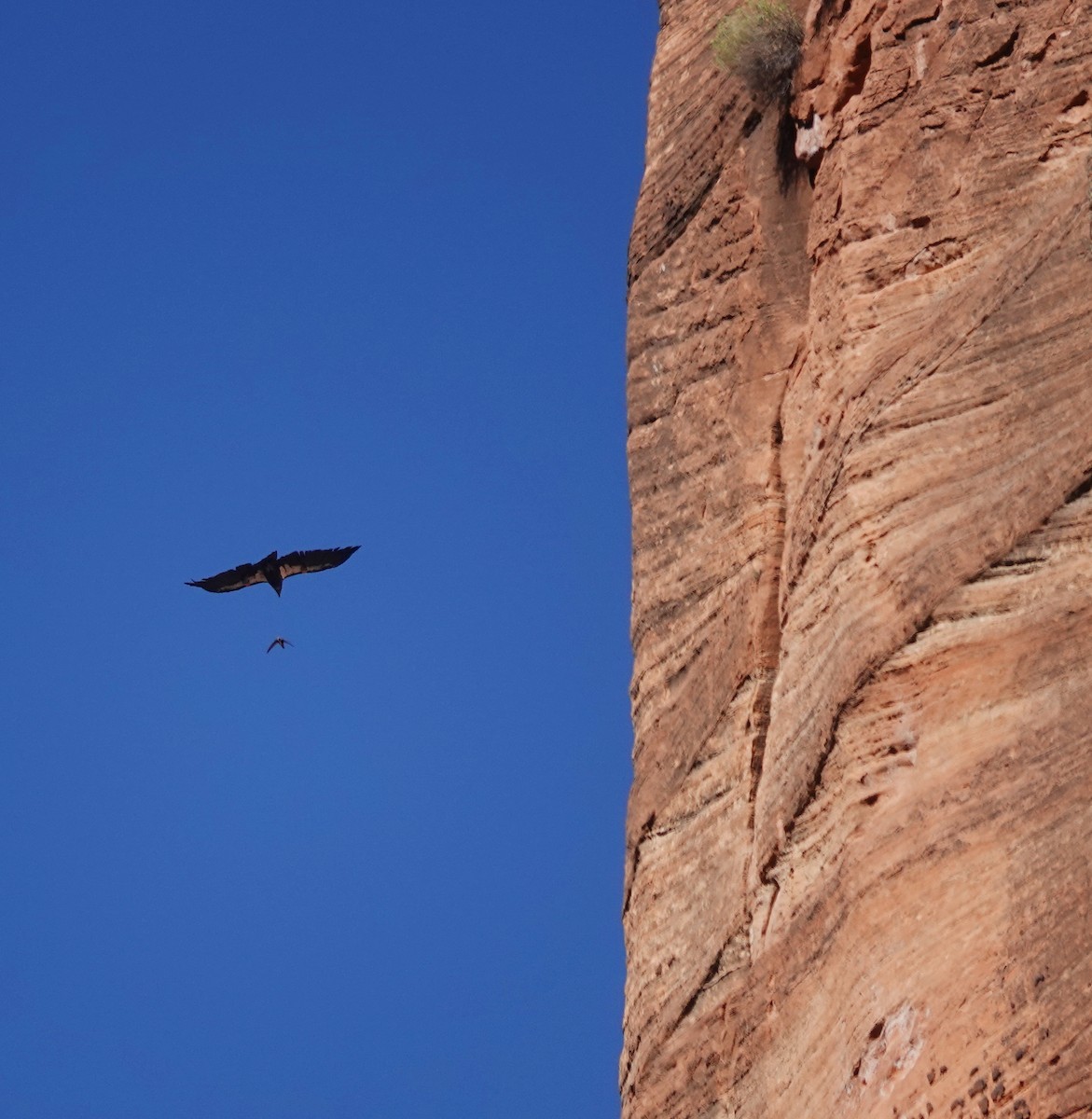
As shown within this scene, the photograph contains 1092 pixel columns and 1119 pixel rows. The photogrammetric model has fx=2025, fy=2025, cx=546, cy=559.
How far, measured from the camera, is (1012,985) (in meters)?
9.35

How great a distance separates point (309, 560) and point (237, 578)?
0.84m

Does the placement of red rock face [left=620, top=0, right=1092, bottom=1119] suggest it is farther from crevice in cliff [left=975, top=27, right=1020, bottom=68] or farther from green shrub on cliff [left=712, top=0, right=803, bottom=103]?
green shrub on cliff [left=712, top=0, right=803, bottom=103]

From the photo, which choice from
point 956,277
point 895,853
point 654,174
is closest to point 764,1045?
point 895,853

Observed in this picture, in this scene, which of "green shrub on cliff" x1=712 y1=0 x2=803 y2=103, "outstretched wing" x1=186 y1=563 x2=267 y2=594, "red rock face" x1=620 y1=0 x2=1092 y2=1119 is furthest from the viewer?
"outstretched wing" x1=186 y1=563 x2=267 y2=594

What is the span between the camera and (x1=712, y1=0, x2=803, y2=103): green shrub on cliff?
15.2 metres

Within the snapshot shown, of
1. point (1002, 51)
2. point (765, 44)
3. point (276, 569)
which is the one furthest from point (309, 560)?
point (1002, 51)

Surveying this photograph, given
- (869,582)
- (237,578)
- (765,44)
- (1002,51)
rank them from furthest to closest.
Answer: (237,578) → (765,44) → (1002,51) → (869,582)

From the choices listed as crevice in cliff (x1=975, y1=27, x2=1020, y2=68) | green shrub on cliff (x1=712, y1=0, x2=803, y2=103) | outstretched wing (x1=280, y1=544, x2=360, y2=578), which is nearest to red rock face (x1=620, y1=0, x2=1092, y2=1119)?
crevice in cliff (x1=975, y1=27, x2=1020, y2=68)

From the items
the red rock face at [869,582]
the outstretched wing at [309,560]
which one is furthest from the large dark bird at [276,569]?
the red rock face at [869,582]

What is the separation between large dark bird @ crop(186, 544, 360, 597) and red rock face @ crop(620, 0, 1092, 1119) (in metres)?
6.87

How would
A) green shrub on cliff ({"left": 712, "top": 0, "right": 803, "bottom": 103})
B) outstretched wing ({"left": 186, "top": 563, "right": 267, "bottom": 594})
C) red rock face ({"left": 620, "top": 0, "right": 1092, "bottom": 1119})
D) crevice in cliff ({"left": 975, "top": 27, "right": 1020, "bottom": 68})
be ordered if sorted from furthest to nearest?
outstretched wing ({"left": 186, "top": 563, "right": 267, "bottom": 594}) → green shrub on cliff ({"left": 712, "top": 0, "right": 803, "bottom": 103}) → crevice in cliff ({"left": 975, "top": 27, "right": 1020, "bottom": 68}) → red rock face ({"left": 620, "top": 0, "right": 1092, "bottom": 1119})

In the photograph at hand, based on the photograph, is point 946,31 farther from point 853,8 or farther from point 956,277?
point 956,277

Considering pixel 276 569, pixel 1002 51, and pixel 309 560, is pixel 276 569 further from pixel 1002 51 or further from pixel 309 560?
pixel 1002 51

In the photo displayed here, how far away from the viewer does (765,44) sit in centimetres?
1523
